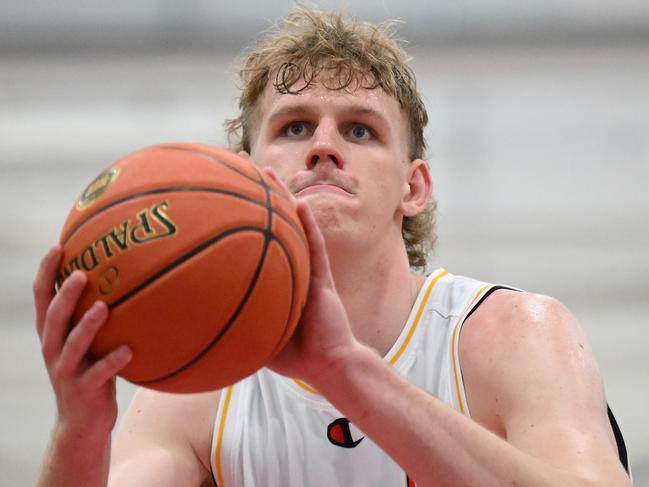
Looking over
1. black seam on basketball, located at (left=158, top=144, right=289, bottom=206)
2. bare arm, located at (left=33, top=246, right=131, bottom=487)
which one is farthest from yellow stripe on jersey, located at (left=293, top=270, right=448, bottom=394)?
black seam on basketball, located at (left=158, top=144, right=289, bottom=206)

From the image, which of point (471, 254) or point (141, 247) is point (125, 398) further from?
point (141, 247)

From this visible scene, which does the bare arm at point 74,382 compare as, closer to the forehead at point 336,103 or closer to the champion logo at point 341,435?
the champion logo at point 341,435

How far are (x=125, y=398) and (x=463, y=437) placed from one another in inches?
105

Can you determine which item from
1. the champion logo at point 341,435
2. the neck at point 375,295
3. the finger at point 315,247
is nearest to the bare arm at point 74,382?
the finger at point 315,247

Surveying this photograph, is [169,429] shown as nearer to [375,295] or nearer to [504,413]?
[375,295]

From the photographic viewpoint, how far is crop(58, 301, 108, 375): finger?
1.39 m

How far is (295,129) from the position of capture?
8.11 ft

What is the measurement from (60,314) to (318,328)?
0.46m

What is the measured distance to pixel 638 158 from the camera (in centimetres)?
417

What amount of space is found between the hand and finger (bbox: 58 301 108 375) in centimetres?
37

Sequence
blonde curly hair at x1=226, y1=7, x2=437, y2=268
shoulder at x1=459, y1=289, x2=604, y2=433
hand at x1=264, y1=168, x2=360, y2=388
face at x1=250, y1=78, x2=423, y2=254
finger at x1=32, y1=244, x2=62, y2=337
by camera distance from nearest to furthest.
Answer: finger at x1=32, y1=244, x2=62, y2=337 → hand at x1=264, y1=168, x2=360, y2=388 → shoulder at x1=459, y1=289, x2=604, y2=433 → face at x1=250, y1=78, x2=423, y2=254 → blonde curly hair at x1=226, y1=7, x2=437, y2=268

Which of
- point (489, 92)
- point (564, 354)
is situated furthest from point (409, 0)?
point (564, 354)

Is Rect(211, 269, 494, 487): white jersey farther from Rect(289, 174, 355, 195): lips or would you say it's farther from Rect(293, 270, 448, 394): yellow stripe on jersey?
Rect(289, 174, 355, 195): lips

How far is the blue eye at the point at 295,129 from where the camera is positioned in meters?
2.46
